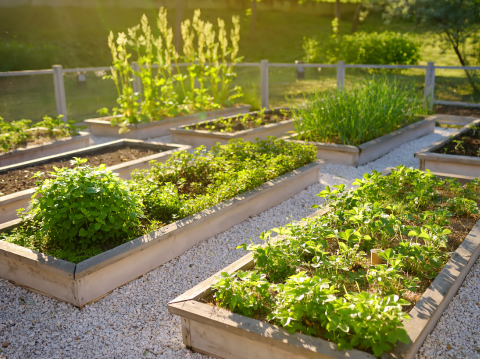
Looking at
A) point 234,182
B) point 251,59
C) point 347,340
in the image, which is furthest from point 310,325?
point 251,59

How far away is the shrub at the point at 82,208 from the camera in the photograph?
3.45m

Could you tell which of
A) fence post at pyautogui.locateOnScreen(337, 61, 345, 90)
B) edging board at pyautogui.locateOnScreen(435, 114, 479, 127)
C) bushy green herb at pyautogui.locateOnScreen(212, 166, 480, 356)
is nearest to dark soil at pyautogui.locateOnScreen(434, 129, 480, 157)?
bushy green herb at pyautogui.locateOnScreen(212, 166, 480, 356)

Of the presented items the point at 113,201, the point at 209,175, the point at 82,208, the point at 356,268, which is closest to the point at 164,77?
the point at 209,175

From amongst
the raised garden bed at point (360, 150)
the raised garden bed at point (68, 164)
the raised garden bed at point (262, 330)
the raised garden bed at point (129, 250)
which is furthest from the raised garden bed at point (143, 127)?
the raised garden bed at point (262, 330)

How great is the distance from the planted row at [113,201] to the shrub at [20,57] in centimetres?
1255

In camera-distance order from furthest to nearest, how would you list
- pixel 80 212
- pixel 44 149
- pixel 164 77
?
1. pixel 164 77
2. pixel 44 149
3. pixel 80 212

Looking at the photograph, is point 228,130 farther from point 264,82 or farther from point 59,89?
point 264,82

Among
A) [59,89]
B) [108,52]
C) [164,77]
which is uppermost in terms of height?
Result: [108,52]

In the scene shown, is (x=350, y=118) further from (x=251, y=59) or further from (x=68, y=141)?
(x=251, y=59)

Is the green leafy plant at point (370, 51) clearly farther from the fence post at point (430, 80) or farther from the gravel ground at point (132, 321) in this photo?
the gravel ground at point (132, 321)

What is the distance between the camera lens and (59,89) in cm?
930

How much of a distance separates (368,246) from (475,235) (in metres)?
0.96

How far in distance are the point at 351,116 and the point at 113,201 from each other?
14.2 ft

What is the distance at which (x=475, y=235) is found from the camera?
3770mm
